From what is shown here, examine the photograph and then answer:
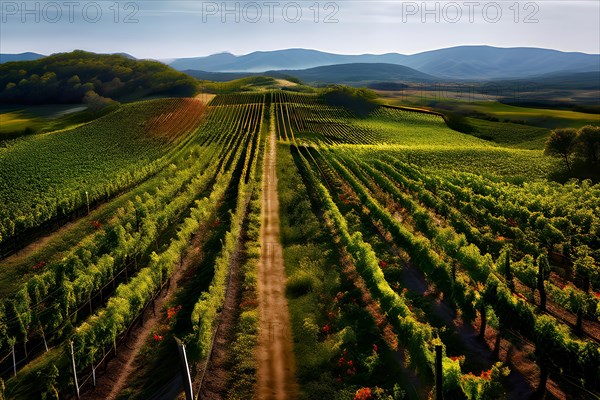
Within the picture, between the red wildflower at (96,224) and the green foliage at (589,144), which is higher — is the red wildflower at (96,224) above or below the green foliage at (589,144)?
below

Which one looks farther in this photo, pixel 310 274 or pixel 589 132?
pixel 589 132

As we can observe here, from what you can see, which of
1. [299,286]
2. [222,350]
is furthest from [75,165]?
[222,350]

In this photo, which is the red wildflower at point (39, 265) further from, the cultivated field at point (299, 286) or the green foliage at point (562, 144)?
the green foliage at point (562, 144)

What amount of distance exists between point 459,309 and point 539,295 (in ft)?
20.6

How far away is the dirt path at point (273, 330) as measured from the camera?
20.5 metres

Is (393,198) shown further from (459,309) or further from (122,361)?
(122,361)

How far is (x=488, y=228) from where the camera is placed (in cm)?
3844

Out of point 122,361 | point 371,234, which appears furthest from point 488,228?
point 122,361

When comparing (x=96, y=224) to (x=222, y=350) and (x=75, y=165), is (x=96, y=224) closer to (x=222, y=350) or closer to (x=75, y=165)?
(x=222, y=350)

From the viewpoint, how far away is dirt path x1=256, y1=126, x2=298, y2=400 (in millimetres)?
20453

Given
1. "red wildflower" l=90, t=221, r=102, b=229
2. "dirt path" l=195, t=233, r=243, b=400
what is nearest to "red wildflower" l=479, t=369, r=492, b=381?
"dirt path" l=195, t=233, r=243, b=400

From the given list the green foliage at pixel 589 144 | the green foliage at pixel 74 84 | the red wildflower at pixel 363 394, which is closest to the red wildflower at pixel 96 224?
the red wildflower at pixel 363 394

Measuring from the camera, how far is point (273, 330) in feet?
81.5

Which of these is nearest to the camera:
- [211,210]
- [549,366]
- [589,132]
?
[549,366]
